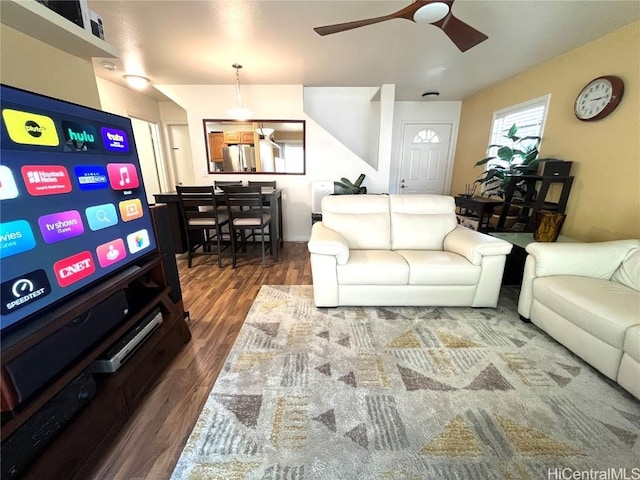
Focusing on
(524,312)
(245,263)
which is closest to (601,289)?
(524,312)

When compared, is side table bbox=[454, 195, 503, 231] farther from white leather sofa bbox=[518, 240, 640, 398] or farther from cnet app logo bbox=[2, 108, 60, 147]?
cnet app logo bbox=[2, 108, 60, 147]

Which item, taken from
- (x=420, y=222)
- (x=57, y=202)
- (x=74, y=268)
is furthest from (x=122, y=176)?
(x=420, y=222)

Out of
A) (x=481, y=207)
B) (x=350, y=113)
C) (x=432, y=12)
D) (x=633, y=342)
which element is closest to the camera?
(x=633, y=342)

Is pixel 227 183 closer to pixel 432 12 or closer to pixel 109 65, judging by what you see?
pixel 109 65

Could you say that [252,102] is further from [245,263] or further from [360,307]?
[360,307]

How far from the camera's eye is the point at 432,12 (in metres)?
1.42

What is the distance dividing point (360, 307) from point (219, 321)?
119 cm

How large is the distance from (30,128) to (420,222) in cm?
261

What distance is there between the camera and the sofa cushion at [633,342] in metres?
1.24

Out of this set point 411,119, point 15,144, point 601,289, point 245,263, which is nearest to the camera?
point 15,144

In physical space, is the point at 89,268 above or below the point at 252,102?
below

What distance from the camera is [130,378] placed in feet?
3.94

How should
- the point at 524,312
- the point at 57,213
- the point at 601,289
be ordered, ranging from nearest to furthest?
the point at 57,213 → the point at 601,289 → the point at 524,312

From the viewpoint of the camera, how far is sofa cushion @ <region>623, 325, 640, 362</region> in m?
1.24
